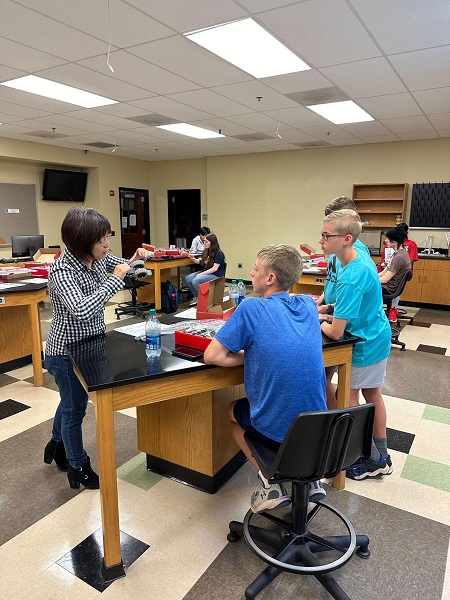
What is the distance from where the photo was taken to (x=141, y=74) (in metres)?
3.91

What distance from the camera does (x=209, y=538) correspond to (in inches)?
71.4

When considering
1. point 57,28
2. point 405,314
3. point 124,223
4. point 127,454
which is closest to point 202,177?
point 124,223

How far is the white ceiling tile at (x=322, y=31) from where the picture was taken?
8.87ft

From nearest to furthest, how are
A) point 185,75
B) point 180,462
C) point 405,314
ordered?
point 180,462 → point 185,75 → point 405,314

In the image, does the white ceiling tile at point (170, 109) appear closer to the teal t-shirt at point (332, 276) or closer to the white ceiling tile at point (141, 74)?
the white ceiling tile at point (141, 74)

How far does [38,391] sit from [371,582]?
2796 mm

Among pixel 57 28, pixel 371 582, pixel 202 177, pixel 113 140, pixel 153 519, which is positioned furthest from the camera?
pixel 202 177

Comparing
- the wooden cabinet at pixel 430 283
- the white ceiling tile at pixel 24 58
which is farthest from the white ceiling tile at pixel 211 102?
the wooden cabinet at pixel 430 283

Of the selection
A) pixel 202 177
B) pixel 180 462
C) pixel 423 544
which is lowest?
pixel 423 544

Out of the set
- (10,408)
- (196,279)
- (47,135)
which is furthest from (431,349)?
(47,135)

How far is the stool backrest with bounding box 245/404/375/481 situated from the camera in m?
1.33

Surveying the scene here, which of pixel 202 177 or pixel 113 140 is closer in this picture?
pixel 113 140

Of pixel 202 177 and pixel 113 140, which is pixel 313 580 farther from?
pixel 202 177

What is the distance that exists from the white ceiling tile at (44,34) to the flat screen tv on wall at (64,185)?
5.39m
